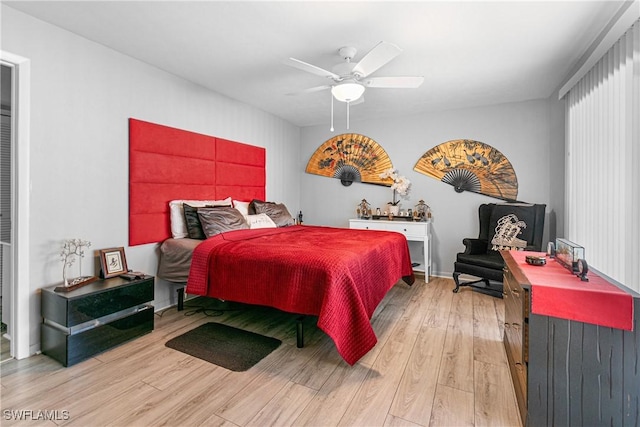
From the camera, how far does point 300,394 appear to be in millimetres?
1748

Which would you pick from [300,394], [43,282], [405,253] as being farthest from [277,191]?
[300,394]

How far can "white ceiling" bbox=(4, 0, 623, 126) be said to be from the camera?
6.59ft

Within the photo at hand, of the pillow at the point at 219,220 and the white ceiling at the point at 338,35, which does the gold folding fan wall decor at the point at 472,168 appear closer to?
the white ceiling at the point at 338,35

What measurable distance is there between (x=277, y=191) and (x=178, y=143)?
6.30ft

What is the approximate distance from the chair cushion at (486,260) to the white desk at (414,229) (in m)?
0.52

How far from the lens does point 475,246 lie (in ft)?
12.3

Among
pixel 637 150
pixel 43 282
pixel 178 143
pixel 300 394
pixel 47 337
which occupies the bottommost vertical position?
pixel 300 394

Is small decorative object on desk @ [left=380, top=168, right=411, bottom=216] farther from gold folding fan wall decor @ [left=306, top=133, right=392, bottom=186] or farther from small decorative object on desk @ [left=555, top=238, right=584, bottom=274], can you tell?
small decorative object on desk @ [left=555, top=238, right=584, bottom=274]

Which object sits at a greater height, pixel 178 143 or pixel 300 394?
pixel 178 143

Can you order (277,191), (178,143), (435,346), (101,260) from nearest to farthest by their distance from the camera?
(435,346)
(101,260)
(178,143)
(277,191)

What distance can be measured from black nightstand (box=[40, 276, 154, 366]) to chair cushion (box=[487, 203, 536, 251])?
12.4 feet

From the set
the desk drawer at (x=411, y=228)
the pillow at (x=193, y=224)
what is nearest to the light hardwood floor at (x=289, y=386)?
the pillow at (x=193, y=224)

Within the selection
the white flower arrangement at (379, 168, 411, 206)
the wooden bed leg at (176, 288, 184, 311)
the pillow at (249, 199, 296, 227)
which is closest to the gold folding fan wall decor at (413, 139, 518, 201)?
the white flower arrangement at (379, 168, 411, 206)

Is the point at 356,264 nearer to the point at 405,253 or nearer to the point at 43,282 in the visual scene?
the point at 405,253
